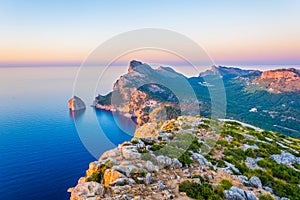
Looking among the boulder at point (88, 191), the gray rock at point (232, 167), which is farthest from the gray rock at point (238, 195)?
the boulder at point (88, 191)

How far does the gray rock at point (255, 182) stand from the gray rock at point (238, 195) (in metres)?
2.57

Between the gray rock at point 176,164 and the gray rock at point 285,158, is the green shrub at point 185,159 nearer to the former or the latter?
the gray rock at point 176,164

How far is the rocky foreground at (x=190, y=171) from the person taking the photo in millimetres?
Result: 13953

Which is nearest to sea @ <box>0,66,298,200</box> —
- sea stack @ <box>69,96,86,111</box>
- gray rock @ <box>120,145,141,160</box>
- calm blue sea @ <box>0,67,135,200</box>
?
calm blue sea @ <box>0,67,135,200</box>

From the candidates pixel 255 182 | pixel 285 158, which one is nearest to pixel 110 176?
pixel 255 182

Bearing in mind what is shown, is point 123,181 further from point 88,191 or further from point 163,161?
point 163,161

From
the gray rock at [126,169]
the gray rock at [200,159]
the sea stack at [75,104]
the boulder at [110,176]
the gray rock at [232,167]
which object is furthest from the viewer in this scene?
the sea stack at [75,104]

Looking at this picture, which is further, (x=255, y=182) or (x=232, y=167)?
(x=232, y=167)

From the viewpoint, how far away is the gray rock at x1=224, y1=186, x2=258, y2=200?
14648 millimetres

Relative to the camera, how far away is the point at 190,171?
1759cm

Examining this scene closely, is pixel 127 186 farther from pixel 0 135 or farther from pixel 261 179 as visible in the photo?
pixel 0 135

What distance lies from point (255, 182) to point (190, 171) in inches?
219

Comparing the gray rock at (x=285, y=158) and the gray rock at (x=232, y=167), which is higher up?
the gray rock at (x=232, y=167)

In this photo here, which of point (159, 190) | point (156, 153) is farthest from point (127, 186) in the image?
point (156, 153)
